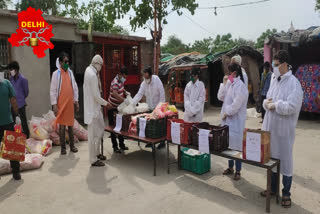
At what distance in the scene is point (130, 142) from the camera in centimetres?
712

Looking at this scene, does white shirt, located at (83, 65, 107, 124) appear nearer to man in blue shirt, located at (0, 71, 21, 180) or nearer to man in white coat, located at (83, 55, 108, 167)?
man in white coat, located at (83, 55, 108, 167)


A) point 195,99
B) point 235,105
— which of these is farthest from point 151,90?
point 235,105

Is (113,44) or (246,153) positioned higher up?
(113,44)

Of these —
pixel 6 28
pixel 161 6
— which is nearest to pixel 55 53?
pixel 6 28

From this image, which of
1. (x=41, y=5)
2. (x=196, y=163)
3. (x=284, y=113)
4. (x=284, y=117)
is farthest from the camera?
(x=41, y=5)

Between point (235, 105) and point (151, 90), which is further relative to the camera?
point (151, 90)

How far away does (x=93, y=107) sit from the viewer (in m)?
5.15

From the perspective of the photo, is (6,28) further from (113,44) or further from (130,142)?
(130,142)

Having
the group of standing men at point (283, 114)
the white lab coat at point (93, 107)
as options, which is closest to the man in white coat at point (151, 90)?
the white lab coat at point (93, 107)

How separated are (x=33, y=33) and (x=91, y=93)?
12.3 ft

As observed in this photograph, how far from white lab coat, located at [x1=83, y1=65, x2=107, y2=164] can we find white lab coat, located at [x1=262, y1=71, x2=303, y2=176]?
2.90m

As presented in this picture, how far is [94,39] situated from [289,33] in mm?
6667

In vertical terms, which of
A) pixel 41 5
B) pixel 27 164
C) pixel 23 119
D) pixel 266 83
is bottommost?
pixel 27 164

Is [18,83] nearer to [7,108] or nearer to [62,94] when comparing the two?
[62,94]
